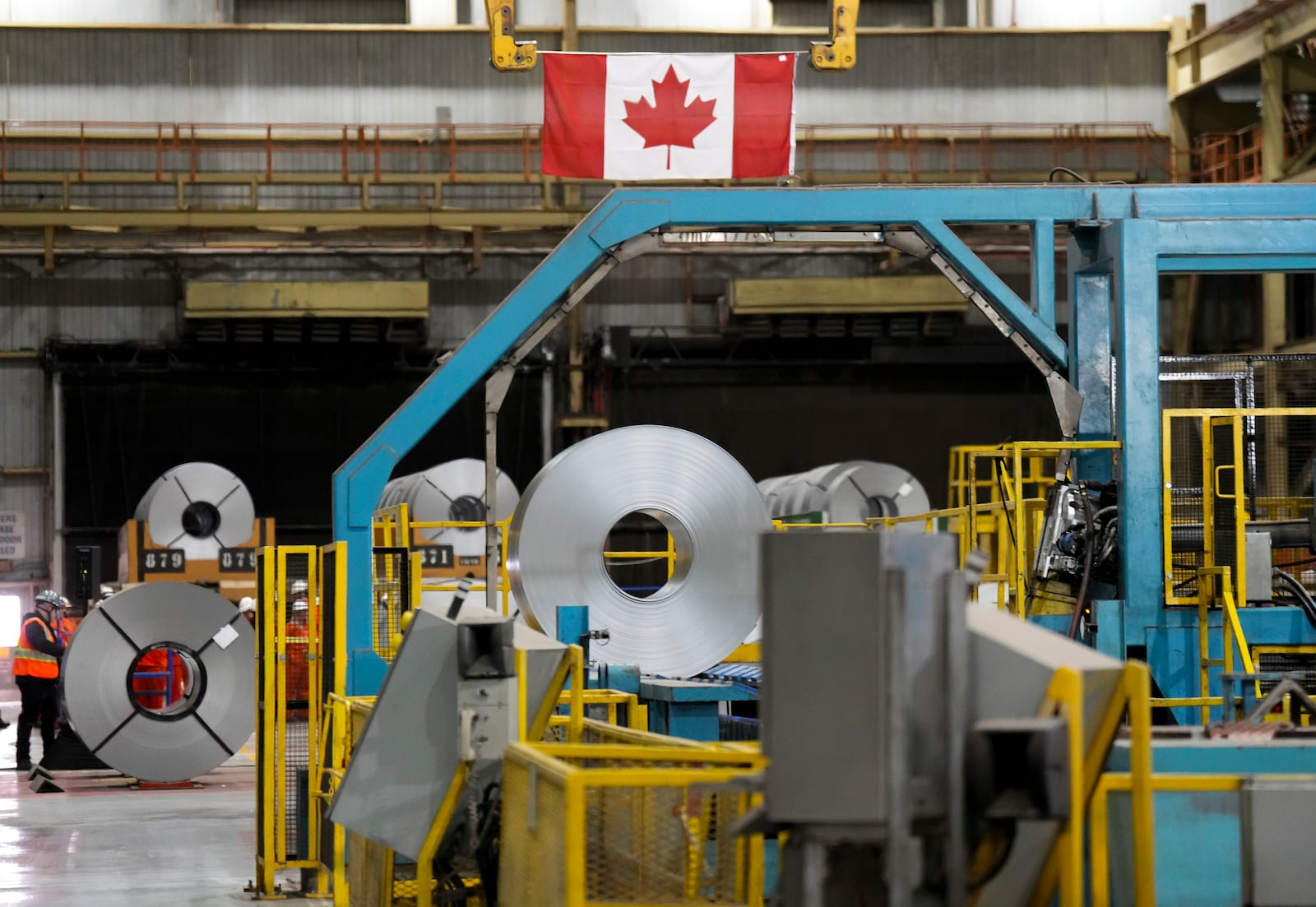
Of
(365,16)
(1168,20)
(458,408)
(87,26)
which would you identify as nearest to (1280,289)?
(1168,20)

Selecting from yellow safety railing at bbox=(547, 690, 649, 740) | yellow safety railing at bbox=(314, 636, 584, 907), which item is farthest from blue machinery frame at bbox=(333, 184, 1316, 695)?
yellow safety railing at bbox=(547, 690, 649, 740)

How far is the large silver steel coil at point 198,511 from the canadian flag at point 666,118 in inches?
487

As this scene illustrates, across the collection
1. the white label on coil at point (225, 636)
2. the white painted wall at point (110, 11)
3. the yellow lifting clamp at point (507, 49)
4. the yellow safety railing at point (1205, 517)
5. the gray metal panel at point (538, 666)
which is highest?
the white painted wall at point (110, 11)

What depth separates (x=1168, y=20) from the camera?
27641 mm

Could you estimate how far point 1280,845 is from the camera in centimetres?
509

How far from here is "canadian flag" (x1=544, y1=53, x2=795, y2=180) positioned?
481 inches

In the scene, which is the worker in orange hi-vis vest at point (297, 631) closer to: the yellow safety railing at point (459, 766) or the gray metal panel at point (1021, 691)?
the yellow safety railing at point (459, 766)

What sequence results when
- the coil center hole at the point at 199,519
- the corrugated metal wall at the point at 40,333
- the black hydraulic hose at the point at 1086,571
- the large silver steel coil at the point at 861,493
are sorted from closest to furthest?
the black hydraulic hose at the point at 1086,571
the large silver steel coil at the point at 861,493
the coil center hole at the point at 199,519
the corrugated metal wall at the point at 40,333

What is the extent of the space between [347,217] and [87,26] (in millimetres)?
5630

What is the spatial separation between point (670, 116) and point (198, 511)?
13284 mm

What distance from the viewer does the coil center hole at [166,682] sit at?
50.9 feet

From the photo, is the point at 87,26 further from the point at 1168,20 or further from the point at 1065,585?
the point at 1065,585

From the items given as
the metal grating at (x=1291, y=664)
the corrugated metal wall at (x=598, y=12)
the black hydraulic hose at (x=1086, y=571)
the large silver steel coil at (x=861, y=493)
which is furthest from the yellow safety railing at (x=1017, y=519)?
the corrugated metal wall at (x=598, y=12)

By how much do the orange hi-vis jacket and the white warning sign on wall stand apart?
976 cm
